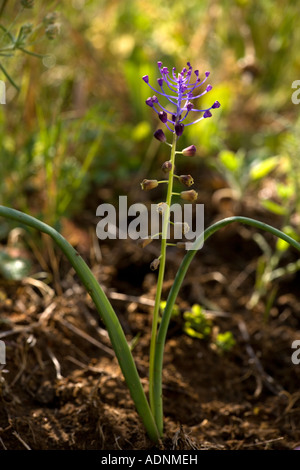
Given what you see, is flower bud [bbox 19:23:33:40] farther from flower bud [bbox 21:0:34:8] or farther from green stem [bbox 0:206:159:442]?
green stem [bbox 0:206:159:442]

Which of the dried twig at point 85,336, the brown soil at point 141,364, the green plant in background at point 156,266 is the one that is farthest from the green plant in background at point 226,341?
the green plant in background at point 156,266

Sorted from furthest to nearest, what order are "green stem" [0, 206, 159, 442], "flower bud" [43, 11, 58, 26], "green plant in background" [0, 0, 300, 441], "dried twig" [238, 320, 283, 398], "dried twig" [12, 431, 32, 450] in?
"green plant in background" [0, 0, 300, 441] → "dried twig" [238, 320, 283, 398] → "flower bud" [43, 11, 58, 26] → "dried twig" [12, 431, 32, 450] → "green stem" [0, 206, 159, 442]

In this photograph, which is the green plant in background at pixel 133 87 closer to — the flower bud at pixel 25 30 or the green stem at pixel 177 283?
the flower bud at pixel 25 30

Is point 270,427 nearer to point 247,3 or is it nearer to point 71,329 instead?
point 71,329

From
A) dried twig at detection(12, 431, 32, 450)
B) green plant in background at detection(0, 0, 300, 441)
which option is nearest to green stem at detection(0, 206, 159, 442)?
dried twig at detection(12, 431, 32, 450)

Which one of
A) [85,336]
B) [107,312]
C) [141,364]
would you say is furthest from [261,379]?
[107,312]

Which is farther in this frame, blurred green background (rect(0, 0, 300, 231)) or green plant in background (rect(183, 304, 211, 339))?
blurred green background (rect(0, 0, 300, 231))
